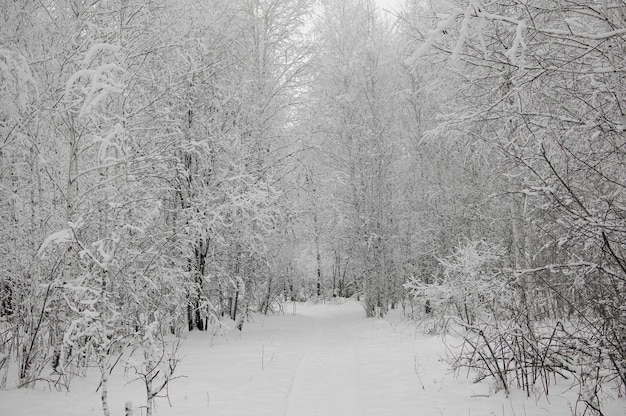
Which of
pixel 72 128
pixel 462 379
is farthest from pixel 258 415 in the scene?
pixel 72 128

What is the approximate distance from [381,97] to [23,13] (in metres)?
12.7

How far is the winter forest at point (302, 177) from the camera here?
4129mm

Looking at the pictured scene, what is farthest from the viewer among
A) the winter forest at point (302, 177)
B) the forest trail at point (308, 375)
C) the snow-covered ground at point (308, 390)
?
the forest trail at point (308, 375)

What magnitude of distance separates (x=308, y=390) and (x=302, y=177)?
24.1ft

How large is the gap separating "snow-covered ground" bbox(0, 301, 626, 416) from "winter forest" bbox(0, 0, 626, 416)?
0.82 feet

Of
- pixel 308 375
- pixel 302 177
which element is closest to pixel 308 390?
pixel 308 375

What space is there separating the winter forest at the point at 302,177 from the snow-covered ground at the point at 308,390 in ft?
0.82

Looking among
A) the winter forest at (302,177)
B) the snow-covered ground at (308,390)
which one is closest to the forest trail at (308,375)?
the snow-covered ground at (308,390)

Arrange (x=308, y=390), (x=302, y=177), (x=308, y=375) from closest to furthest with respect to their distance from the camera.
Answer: (x=308, y=390) → (x=308, y=375) → (x=302, y=177)

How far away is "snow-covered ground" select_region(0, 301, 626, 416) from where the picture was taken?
4.47m

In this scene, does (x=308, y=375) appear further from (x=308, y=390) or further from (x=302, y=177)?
(x=302, y=177)

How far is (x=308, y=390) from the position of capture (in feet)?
18.5

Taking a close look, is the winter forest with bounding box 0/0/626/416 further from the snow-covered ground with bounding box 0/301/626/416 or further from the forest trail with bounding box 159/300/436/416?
the forest trail with bounding box 159/300/436/416

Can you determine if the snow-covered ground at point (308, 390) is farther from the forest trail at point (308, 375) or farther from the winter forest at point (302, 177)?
the winter forest at point (302, 177)
